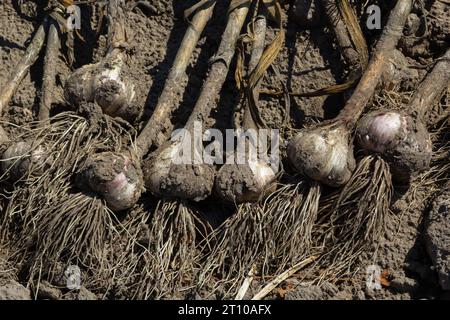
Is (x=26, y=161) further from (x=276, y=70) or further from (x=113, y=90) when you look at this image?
(x=276, y=70)

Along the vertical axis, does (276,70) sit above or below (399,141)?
above

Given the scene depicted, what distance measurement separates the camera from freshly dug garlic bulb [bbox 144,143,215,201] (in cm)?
261

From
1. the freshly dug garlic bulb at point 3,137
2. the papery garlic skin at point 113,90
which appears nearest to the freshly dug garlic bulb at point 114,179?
the papery garlic skin at point 113,90

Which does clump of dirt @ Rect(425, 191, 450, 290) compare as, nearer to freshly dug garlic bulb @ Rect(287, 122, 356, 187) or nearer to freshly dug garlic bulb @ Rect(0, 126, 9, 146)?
freshly dug garlic bulb @ Rect(287, 122, 356, 187)

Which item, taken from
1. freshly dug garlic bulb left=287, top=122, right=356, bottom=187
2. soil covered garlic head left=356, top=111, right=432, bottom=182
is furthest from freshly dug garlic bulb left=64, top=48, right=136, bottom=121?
soil covered garlic head left=356, top=111, right=432, bottom=182

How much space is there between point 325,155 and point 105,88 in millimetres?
708

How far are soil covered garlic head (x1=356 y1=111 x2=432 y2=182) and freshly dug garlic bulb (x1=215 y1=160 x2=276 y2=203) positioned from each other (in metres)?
0.31

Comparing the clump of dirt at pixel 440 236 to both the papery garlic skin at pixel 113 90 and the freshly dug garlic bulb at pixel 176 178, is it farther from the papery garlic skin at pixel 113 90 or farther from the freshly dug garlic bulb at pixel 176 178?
the papery garlic skin at pixel 113 90

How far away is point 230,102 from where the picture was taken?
2.92m

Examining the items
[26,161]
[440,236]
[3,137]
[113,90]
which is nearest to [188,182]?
[113,90]

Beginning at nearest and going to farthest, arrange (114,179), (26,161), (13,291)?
(13,291) < (114,179) < (26,161)

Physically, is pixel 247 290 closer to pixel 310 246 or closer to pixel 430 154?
pixel 310 246

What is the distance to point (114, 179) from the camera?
8.48ft
